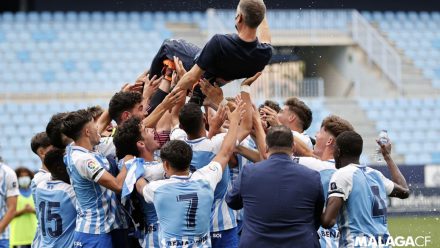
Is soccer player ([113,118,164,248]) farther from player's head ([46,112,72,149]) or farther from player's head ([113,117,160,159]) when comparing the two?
player's head ([46,112,72,149])

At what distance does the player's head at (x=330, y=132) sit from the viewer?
709 centimetres

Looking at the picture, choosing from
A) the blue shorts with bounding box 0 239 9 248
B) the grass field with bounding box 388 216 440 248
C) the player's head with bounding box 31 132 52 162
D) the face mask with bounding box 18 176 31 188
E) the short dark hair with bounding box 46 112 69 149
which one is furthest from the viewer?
the face mask with bounding box 18 176 31 188

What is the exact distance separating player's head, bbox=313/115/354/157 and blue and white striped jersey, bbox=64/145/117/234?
5.65ft

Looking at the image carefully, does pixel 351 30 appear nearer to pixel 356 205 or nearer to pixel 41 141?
pixel 41 141

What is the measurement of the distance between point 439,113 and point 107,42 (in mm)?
9485

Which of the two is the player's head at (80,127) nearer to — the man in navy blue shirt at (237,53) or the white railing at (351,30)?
the man in navy blue shirt at (237,53)

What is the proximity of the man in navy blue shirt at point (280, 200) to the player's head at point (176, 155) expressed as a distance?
48 cm

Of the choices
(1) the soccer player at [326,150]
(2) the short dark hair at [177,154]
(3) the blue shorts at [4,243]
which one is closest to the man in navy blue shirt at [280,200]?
(2) the short dark hair at [177,154]

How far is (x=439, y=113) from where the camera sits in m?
25.0

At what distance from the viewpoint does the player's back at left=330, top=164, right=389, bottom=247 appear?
249 inches

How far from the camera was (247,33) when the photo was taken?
688 centimetres

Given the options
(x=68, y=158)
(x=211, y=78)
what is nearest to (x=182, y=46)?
(x=211, y=78)

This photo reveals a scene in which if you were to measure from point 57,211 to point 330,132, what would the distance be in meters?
2.46

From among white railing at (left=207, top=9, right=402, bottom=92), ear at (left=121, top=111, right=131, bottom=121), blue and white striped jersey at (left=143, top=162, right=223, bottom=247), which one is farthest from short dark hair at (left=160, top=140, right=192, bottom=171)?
white railing at (left=207, top=9, right=402, bottom=92)
